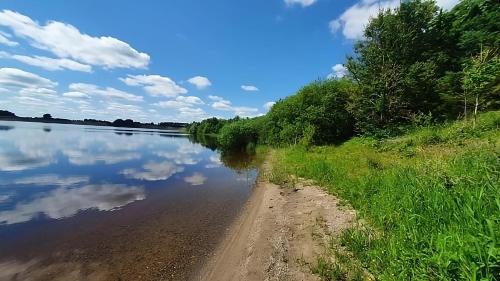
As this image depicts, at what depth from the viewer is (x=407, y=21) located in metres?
27.9

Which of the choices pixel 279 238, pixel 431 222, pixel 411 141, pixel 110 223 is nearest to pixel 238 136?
pixel 411 141

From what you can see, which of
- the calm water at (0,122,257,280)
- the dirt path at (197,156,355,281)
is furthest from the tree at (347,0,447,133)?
the dirt path at (197,156,355,281)

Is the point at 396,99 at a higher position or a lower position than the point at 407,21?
lower

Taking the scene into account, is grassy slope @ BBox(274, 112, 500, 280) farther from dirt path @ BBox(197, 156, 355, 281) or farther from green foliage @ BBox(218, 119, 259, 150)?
green foliage @ BBox(218, 119, 259, 150)

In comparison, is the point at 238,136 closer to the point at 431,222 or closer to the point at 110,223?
the point at 110,223

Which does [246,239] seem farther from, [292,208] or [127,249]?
[127,249]

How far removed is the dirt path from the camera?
5957mm

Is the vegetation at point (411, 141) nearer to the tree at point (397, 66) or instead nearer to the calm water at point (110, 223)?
the tree at point (397, 66)

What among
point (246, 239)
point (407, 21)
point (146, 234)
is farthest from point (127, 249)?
point (407, 21)

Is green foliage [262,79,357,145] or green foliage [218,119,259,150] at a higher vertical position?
green foliage [262,79,357,145]

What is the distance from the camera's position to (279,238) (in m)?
7.45

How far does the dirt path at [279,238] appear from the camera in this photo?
5.96m

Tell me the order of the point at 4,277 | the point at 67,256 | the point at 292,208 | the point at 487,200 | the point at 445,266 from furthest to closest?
the point at 292,208 < the point at 67,256 < the point at 4,277 < the point at 487,200 < the point at 445,266

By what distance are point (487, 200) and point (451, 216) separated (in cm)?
56
